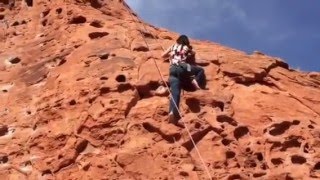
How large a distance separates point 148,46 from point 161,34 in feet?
5.15

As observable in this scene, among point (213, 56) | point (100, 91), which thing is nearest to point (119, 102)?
point (100, 91)

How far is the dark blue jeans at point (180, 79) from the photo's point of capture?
14.8 metres

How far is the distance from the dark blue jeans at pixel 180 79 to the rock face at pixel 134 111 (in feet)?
0.70

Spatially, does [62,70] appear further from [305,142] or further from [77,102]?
[305,142]

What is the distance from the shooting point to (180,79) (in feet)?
50.0

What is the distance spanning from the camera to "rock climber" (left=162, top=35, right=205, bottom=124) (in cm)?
1458

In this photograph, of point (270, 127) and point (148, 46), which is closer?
point (270, 127)

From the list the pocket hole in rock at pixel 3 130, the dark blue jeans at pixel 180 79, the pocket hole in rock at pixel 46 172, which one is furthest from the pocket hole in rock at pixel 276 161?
the pocket hole in rock at pixel 3 130

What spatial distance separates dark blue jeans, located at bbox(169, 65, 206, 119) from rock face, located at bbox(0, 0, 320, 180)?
0.70 feet

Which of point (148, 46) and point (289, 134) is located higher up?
point (148, 46)

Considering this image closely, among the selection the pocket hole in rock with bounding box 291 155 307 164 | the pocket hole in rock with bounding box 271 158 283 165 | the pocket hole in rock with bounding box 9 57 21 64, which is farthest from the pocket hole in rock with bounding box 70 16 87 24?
the pocket hole in rock with bounding box 291 155 307 164

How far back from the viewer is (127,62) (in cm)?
1576

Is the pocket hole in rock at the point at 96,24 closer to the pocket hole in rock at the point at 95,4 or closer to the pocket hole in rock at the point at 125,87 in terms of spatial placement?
the pocket hole in rock at the point at 95,4

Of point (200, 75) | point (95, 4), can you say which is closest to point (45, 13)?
point (95, 4)
